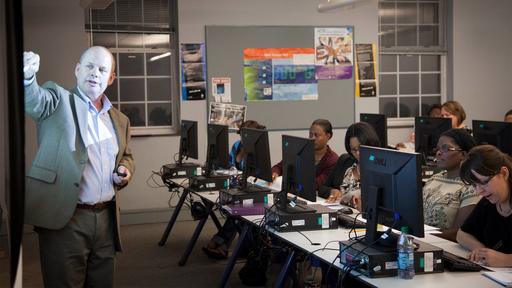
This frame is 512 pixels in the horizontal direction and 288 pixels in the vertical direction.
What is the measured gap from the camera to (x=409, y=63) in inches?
328

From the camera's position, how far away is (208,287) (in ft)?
15.7

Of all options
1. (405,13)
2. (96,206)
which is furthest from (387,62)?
(96,206)

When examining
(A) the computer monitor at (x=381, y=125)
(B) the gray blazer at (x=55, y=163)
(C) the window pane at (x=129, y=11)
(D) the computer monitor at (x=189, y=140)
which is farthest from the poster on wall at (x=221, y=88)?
(B) the gray blazer at (x=55, y=163)

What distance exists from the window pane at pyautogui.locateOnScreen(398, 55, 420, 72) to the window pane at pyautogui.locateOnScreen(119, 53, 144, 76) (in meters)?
3.36

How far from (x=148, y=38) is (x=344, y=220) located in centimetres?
441

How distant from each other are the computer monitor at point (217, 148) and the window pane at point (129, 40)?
2.33 m

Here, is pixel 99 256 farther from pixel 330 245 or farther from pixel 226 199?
pixel 226 199

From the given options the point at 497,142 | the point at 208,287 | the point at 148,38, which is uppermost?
the point at 148,38

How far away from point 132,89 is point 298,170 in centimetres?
403

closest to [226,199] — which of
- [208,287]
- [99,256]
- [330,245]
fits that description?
[208,287]

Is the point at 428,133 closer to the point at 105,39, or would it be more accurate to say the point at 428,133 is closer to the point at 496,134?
the point at 496,134

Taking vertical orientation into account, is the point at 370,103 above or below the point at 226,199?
above

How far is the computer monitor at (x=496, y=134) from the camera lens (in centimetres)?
468

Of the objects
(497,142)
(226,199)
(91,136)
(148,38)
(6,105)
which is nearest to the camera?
(6,105)
